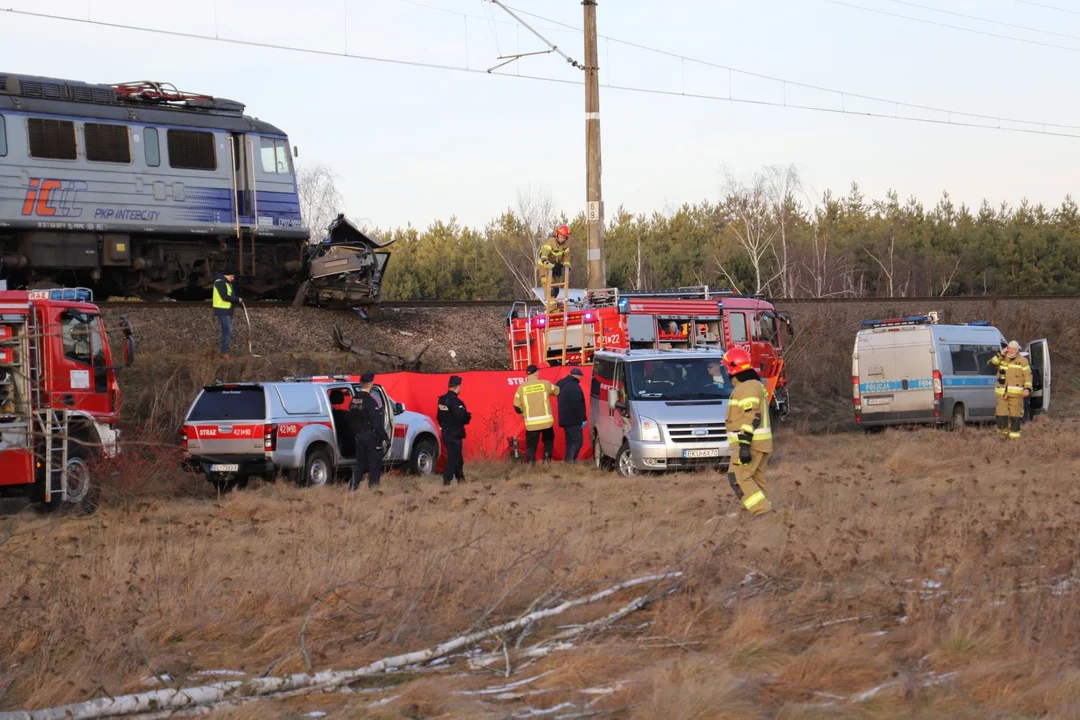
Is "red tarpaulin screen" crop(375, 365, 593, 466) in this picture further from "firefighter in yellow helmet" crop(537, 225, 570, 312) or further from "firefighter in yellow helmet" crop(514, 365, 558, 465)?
"firefighter in yellow helmet" crop(537, 225, 570, 312)

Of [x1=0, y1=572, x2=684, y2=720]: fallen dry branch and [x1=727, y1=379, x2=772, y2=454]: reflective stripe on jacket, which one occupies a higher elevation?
[x1=727, y1=379, x2=772, y2=454]: reflective stripe on jacket

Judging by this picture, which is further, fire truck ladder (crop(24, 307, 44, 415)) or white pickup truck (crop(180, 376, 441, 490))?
white pickup truck (crop(180, 376, 441, 490))

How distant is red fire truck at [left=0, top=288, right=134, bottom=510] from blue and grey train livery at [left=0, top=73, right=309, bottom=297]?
5960 mm

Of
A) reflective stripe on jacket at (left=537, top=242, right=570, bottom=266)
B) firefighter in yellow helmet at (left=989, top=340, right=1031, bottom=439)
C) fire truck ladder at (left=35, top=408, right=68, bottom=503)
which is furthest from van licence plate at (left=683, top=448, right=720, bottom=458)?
fire truck ladder at (left=35, top=408, right=68, bottom=503)

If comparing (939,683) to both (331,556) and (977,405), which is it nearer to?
(331,556)

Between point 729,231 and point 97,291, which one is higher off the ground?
point 729,231

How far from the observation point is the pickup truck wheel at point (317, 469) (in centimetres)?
1628

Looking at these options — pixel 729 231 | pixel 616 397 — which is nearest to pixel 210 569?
pixel 616 397

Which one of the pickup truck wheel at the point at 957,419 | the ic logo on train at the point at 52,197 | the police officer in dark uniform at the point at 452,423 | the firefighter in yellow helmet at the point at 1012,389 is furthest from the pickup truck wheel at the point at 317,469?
the pickup truck wheel at the point at 957,419

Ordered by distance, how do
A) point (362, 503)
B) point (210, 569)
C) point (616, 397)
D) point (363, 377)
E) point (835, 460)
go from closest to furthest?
point (210, 569) < point (362, 503) < point (363, 377) < point (616, 397) < point (835, 460)

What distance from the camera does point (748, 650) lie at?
23.5 ft

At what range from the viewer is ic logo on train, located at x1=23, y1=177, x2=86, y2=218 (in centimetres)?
2095

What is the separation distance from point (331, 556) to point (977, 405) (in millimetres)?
17408

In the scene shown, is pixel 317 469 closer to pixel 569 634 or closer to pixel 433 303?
pixel 569 634
